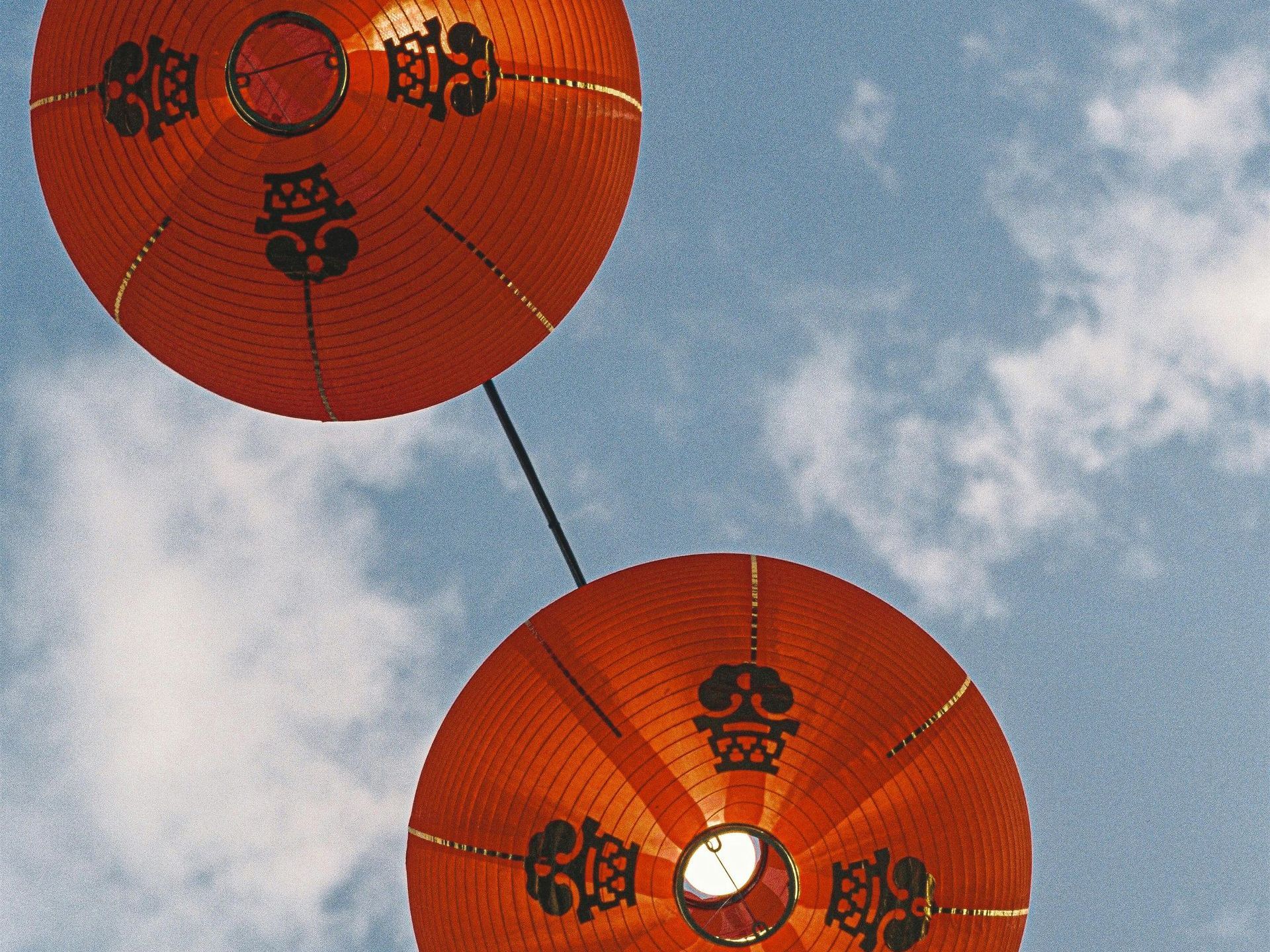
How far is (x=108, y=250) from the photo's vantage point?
3.89 metres

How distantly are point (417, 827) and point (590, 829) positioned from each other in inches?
30.0

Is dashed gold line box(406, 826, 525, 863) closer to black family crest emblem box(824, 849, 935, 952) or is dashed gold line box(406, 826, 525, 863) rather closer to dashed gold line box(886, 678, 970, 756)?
black family crest emblem box(824, 849, 935, 952)

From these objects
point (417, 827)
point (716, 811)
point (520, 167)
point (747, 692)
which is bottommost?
point (716, 811)

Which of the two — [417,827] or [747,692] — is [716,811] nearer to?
[747,692]

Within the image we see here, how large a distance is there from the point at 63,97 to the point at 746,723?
2656 millimetres

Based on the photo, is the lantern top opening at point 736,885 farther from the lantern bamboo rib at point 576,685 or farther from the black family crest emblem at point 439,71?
the black family crest emblem at point 439,71

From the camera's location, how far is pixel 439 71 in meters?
3.57

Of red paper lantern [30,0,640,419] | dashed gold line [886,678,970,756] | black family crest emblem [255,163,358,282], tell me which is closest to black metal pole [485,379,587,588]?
red paper lantern [30,0,640,419]

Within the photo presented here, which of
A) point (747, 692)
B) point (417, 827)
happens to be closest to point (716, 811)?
point (747, 692)

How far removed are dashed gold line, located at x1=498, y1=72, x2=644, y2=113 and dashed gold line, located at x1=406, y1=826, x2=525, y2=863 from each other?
7.04 ft

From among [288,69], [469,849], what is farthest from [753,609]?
[288,69]

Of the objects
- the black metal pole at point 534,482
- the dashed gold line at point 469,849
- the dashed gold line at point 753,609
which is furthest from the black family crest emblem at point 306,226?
the dashed gold line at point 469,849

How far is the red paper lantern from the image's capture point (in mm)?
3545

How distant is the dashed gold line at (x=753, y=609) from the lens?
3678 mm
